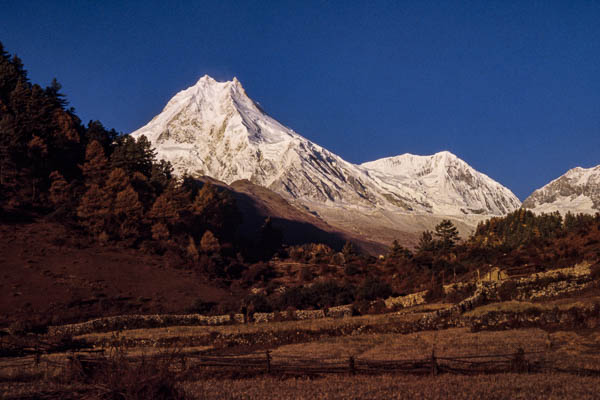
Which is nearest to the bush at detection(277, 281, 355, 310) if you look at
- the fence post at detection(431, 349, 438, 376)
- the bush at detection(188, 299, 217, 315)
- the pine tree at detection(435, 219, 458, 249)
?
the bush at detection(188, 299, 217, 315)

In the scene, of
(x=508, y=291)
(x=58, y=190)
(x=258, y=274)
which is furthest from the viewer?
(x=258, y=274)

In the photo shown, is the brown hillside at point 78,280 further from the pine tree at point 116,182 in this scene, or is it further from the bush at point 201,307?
the pine tree at point 116,182

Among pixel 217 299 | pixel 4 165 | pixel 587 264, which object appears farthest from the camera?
pixel 4 165

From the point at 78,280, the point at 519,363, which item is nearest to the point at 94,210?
the point at 78,280

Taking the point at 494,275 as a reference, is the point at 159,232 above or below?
above

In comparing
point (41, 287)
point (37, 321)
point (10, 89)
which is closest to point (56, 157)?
point (10, 89)

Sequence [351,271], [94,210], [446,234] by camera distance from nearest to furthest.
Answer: [94,210]
[351,271]
[446,234]

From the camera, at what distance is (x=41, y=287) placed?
40.8 m

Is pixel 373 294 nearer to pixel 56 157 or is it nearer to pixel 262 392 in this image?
pixel 262 392

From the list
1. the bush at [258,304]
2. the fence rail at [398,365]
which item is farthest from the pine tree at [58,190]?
the fence rail at [398,365]

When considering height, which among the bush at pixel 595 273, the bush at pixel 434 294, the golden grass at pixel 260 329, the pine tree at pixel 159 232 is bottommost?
the golden grass at pixel 260 329

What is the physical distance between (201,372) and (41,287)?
3159 centimetres

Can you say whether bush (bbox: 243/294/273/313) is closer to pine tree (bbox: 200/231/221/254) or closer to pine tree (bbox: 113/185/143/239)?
pine tree (bbox: 200/231/221/254)

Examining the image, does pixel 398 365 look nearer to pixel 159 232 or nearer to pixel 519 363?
pixel 519 363
